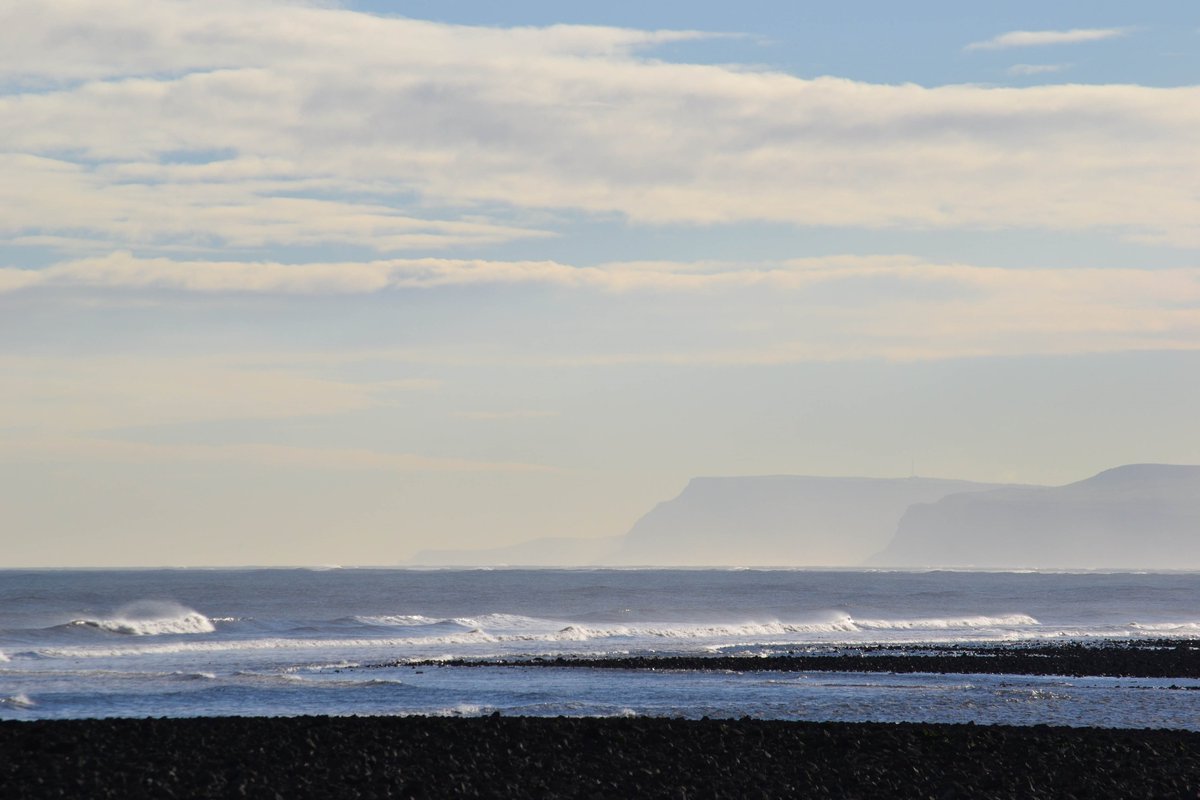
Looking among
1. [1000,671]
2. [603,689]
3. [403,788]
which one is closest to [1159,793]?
[403,788]

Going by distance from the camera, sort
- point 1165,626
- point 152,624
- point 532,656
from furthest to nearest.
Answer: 1. point 1165,626
2. point 152,624
3. point 532,656

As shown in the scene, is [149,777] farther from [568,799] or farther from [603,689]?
[603,689]

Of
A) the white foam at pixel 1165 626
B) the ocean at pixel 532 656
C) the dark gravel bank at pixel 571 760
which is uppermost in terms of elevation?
the white foam at pixel 1165 626

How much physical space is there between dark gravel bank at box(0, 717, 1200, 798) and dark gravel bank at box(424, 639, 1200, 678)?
1771cm

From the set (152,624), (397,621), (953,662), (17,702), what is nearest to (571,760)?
(17,702)

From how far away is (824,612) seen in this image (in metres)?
97.6

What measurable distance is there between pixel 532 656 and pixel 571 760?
1100 inches

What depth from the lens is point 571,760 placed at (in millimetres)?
23453

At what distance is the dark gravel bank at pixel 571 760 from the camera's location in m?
21.2

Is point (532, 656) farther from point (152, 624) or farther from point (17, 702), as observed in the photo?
point (152, 624)

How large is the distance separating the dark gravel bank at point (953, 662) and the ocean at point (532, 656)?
2.41 m

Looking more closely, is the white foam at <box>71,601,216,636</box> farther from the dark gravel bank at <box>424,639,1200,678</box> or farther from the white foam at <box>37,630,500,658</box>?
the dark gravel bank at <box>424,639,1200,678</box>

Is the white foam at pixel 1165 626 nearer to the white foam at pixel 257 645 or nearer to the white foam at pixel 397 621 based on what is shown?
the white foam at pixel 257 645

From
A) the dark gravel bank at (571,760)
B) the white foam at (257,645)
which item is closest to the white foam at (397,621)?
the white foam at (257,645)
